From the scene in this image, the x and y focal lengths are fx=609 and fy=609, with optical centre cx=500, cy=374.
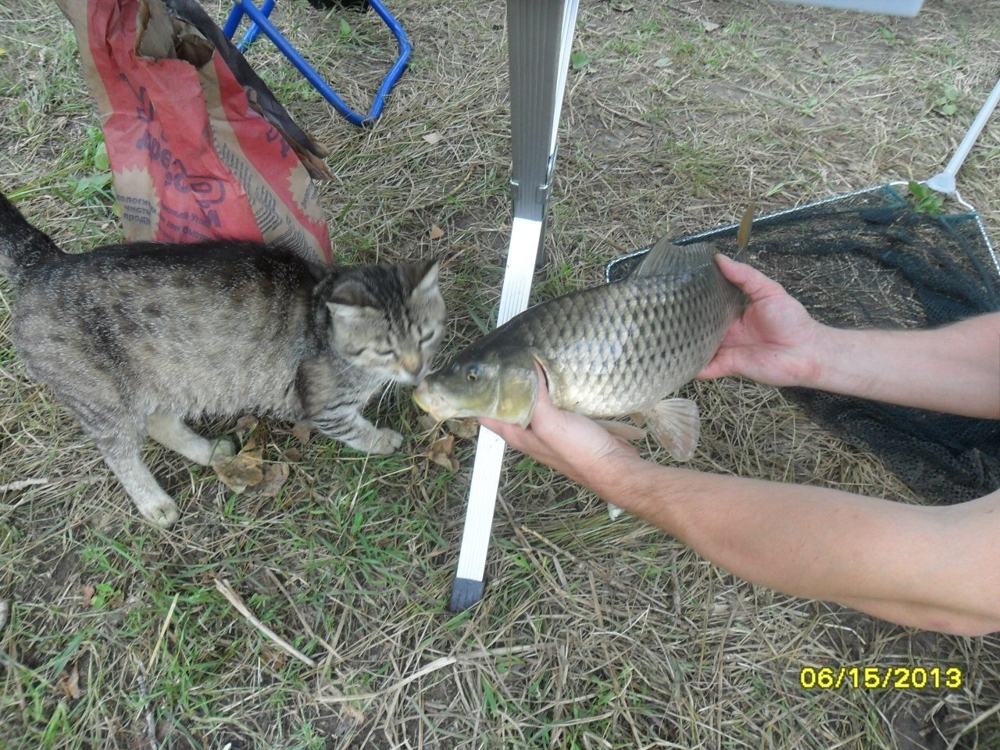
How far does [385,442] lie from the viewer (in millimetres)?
2354

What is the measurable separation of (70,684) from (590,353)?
1.97 metres

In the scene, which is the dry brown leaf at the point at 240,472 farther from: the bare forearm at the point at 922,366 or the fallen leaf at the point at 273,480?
the bare forearm at the point at 922,366

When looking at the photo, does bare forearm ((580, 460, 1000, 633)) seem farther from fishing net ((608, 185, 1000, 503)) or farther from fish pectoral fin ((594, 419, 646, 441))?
fishing net ((608, 185, 1000, 503))

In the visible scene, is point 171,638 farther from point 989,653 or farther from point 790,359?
point 989,653

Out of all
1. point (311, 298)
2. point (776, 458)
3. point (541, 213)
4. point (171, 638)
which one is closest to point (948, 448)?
point (776, 458)

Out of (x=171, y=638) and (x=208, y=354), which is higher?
(x=208, y=354)

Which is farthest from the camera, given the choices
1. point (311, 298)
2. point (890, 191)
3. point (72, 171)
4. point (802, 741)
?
point (72, 171)

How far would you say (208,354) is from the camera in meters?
2.03

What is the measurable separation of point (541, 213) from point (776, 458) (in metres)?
1.30

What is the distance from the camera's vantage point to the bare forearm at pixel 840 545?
1189 millimetres

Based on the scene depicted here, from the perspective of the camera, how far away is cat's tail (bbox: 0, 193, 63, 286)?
1939mm

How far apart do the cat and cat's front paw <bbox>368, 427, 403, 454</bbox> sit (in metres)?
0.02
